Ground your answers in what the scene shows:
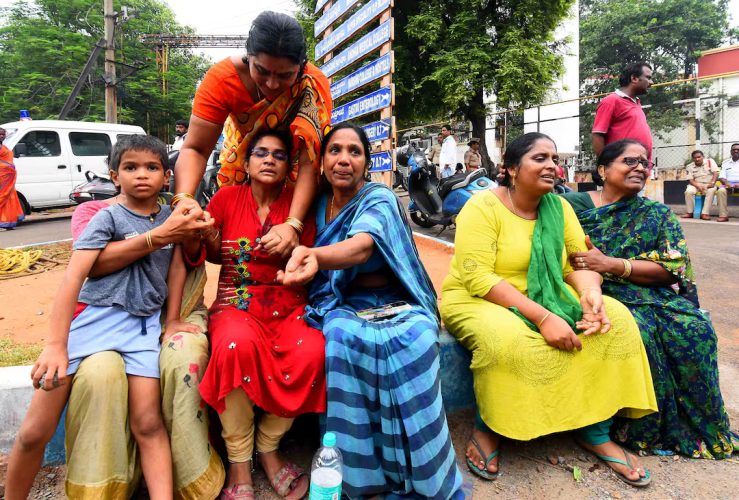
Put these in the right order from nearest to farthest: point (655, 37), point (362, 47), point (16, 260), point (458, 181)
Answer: point (16, 260)
point (362, 47)
point (458, 181)
point (655, 37)

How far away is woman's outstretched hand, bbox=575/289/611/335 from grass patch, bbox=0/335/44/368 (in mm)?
2950

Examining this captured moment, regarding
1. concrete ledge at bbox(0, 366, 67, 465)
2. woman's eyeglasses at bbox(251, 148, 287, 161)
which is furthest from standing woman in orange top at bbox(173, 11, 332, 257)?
concrete ledge at bbox(0, 366, 67, 465)

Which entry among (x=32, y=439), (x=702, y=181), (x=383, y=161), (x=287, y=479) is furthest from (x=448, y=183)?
(x=702, y=181)

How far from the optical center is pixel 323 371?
1771 millimetres

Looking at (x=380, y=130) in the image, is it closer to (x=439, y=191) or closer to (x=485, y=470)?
(x=439, y=191)

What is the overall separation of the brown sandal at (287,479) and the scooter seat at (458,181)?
5159mm

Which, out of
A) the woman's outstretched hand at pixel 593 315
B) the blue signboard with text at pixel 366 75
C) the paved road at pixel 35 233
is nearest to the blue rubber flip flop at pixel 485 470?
the woman's outstretched hand at pixel 593 315

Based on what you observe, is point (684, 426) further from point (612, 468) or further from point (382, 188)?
point (382, 188)

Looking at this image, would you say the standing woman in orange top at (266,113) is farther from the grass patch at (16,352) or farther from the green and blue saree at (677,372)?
the green and blue saree at (677,372)

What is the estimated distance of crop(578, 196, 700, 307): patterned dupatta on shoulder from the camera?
2242 millimetres

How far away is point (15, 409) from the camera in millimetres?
1891

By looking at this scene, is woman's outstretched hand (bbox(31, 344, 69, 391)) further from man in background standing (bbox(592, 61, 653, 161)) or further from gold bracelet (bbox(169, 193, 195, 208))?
man in background standing (bbox(592, 61, 653, 161))

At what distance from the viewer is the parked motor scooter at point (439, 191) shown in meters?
6.34

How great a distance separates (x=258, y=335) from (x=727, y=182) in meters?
11.3
